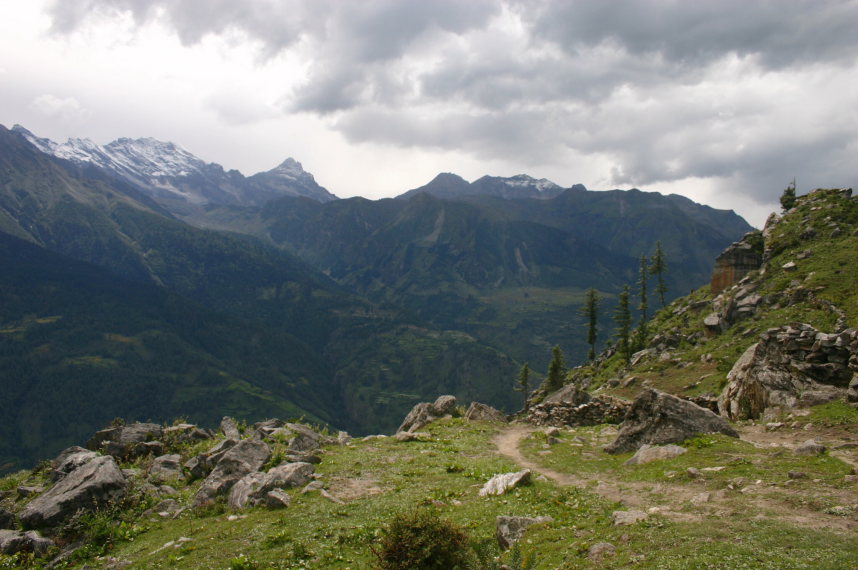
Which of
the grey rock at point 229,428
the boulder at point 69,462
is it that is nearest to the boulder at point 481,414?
the grey rock at point 229,428

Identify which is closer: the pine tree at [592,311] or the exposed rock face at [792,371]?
the exposed rock face at [792,371]

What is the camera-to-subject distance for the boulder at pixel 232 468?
25.7 meters

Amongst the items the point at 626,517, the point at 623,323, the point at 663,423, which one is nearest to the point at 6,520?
the point at 626,517

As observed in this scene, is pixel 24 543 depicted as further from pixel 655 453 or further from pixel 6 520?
pixel 655 453

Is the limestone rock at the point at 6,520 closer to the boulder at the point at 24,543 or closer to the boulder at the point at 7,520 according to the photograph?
the boulder at the point at 7,520

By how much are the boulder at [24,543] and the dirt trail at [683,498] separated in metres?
23.5

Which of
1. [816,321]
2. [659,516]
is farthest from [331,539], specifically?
[816,321]

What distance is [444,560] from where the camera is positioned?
14.2 m

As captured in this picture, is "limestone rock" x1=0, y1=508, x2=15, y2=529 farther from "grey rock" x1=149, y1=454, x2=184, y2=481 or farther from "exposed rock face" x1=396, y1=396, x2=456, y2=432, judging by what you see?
"exposed rock face" x1=396, y1=396, x2=456, y2=432

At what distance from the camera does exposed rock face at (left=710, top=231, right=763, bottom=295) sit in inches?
2997

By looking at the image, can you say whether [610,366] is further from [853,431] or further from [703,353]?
[853,431]

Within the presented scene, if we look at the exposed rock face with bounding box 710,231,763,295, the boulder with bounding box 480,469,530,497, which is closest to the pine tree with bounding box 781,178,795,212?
the exposed rock face with bounding box 710,231,763,295

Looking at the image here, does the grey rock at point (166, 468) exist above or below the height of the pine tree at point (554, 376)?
above

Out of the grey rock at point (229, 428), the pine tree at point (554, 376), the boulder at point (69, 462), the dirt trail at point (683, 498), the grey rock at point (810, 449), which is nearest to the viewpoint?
the dirt trail at point (683, 498)
